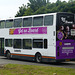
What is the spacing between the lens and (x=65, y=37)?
19828 mm

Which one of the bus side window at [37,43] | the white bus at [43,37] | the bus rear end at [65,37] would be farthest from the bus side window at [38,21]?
the bus rear end at [65,37]

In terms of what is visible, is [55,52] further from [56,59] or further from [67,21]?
[67,21]

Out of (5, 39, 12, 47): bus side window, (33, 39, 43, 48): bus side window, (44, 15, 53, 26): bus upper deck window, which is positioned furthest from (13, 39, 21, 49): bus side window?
(44, 15, 53, 26): bus upper deck window

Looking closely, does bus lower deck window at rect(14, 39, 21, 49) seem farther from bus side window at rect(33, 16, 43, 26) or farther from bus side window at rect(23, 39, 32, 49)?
bus side window at rect(33, 16, 43, 26)

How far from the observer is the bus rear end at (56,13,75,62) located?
19422 millimetres

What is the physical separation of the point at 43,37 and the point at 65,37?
1.87m

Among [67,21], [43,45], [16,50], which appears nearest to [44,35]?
[43,45]

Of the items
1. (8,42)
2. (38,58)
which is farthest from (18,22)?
(38,58)

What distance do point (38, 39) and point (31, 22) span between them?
165 cm

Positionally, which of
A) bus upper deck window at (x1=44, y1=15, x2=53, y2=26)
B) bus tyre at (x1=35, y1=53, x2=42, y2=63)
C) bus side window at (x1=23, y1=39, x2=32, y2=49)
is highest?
bus upper deck window at (x1=44, y1=15, x2=53, y2=26)

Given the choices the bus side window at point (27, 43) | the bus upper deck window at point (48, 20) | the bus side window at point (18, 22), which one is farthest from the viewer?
the bus side window at point (18, 22)

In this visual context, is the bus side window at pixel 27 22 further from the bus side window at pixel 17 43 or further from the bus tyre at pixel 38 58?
the bus tyre at pixel 38 58

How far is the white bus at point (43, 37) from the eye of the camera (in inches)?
767

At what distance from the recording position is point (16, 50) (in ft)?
79.7
